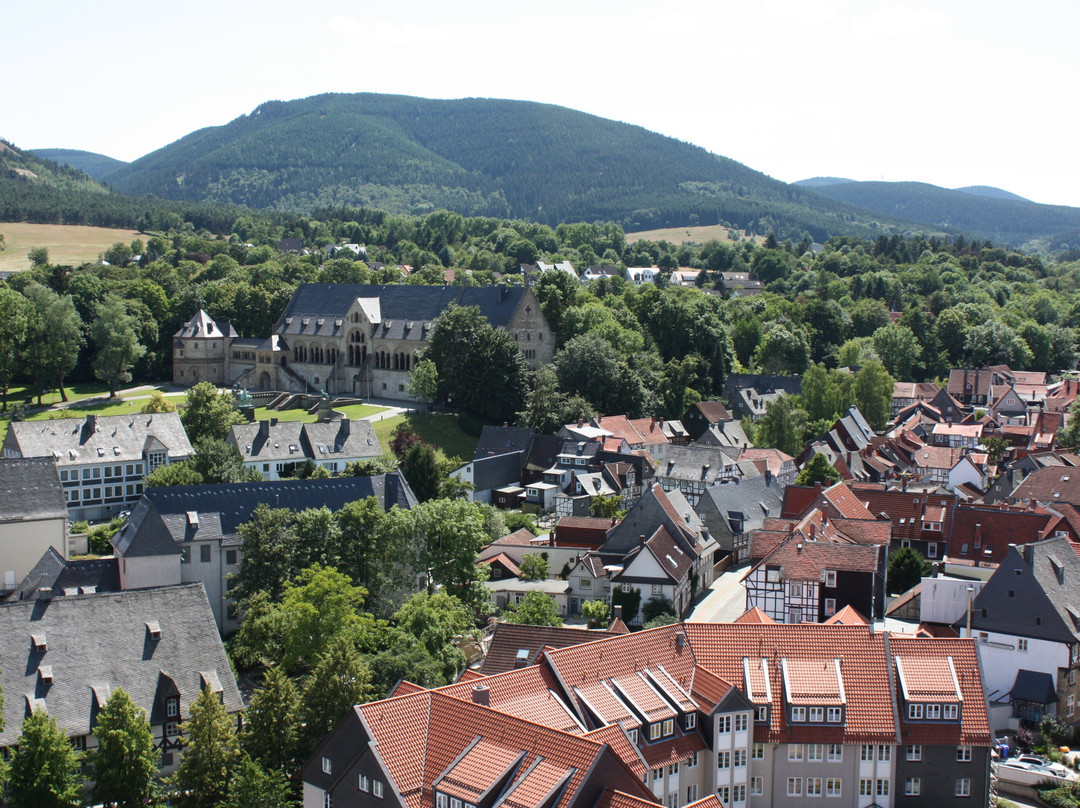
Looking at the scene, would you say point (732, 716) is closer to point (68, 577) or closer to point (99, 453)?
point (68, 577)

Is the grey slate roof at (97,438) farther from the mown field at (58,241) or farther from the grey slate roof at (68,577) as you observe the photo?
the mown field at (58,241)

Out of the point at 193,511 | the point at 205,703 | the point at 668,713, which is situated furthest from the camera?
the point at 193,511

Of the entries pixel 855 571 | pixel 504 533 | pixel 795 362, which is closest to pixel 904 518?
pixel 855 571

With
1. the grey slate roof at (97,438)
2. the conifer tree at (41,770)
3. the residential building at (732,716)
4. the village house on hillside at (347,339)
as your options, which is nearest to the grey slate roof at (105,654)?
the conifer tree at (41,770)

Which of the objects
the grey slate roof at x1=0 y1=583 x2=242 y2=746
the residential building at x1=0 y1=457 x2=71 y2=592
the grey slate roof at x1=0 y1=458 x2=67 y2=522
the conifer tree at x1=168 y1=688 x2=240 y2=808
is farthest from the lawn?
the conifer tree at x1=168 y1=688 x2=240 y2=808

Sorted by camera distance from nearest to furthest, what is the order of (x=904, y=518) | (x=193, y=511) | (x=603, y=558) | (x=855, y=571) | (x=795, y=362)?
(x=855, y=571) → (x=193, y=511) → (x=603, y=558) → (x=904, y=518) → (x=795, y=362)

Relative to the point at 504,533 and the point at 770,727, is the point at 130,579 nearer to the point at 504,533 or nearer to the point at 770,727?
the point at 504,533

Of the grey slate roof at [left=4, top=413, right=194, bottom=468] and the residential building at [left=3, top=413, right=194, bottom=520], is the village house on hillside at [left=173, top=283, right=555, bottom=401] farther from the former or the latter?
the residential building at [left=3, top=413, right=194, bottom=520]
